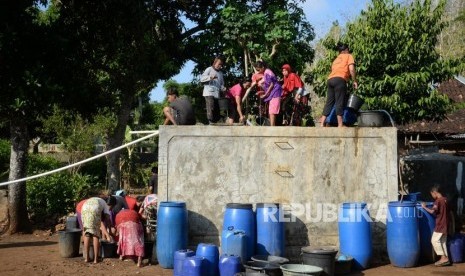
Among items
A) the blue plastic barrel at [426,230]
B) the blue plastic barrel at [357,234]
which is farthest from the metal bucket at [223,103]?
the blue plastic barrel at [426,230]

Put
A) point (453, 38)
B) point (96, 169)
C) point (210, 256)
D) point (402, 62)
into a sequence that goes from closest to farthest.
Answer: point (210, 256) < point (402, 62) < point (96, 169) < point (453, 38)

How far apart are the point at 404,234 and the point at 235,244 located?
282 cm

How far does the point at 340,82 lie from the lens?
8805mm

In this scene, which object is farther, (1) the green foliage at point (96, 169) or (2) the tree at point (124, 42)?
(1) the green foliage at point (96, 169)

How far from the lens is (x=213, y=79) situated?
9344mm

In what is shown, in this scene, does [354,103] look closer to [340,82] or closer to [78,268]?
[340,82]

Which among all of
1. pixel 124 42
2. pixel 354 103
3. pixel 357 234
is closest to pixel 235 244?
pixel 357 234

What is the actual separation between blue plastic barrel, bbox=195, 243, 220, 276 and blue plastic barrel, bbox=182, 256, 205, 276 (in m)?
0.15

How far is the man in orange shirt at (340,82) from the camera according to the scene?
346 inches

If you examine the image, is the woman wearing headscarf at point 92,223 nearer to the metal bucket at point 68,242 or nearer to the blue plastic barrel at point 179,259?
the metal bucket at point 68,242

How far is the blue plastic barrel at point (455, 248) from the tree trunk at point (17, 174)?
8868 millimetres

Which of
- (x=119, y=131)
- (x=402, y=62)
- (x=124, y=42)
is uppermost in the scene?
(x=124, y=42)

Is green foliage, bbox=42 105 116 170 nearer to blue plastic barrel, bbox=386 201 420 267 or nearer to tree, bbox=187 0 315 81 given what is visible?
tree, bbox=187 0 315 81

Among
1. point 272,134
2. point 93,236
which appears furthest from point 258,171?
point 93,236
